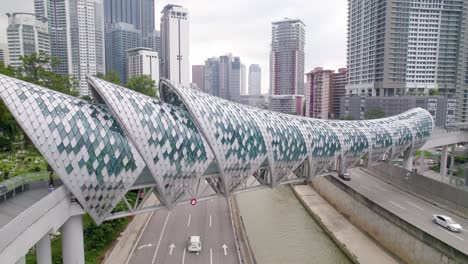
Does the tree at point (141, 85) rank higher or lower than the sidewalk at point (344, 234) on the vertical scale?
higher

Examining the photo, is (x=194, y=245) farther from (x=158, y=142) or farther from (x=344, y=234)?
(x=344, y=234)

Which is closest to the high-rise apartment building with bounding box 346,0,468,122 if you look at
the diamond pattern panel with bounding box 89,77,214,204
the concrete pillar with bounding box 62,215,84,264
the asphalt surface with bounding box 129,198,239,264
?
the asphalt surface with bounding box 129,198,239,264

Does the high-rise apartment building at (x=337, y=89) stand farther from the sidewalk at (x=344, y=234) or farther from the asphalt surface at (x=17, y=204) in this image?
the asphalt surface at (x=17, y=204)

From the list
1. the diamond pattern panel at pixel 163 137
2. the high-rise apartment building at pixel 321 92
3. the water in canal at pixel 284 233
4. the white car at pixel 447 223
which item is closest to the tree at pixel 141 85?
the water in canal at pixel 284 233

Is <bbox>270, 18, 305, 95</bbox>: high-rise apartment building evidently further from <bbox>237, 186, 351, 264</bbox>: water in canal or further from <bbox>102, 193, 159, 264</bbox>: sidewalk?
<bbox>102, 193, 159, 264</bbox>: sidewalk

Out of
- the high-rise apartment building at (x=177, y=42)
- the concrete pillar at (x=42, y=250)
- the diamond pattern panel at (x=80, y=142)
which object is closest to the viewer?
the diamond pattern panel at (x=80, y=142)
